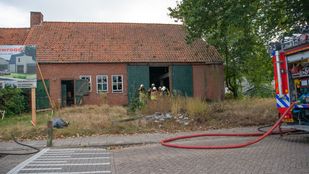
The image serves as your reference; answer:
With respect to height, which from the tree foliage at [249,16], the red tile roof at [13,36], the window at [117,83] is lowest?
the window at [117,83]

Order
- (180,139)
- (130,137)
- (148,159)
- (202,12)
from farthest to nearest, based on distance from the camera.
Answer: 1. (202,12)
2. (130,137)
3. (180,139)
4. (148,159)

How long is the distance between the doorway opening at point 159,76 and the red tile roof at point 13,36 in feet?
40.0

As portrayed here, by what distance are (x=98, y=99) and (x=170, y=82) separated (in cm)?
650

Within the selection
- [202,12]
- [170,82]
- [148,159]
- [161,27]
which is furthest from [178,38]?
[148,159]

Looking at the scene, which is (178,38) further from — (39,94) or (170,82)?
→ (39,94)

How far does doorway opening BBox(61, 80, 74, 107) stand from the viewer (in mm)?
30844

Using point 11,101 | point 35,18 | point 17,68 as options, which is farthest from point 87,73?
point 17,68

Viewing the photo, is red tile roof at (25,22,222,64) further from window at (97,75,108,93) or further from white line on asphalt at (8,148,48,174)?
white line on asphalt at (8,148,48,174)

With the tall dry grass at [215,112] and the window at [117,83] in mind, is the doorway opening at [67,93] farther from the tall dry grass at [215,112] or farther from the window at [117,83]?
the tall dry grass at [215,112]

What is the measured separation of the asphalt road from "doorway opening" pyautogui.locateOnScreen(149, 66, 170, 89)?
75.1 feet

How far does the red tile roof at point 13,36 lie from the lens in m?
32.9

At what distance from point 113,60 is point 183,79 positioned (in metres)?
6.42

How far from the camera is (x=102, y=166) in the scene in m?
8.83

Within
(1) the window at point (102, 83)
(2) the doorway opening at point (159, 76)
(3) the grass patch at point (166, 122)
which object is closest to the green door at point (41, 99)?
(1) the window at point (102, 83)
